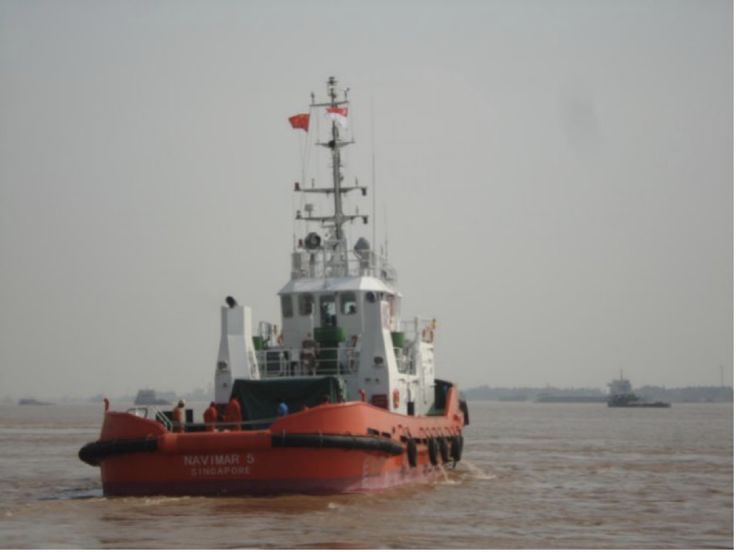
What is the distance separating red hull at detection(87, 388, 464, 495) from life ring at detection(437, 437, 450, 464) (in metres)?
5.74

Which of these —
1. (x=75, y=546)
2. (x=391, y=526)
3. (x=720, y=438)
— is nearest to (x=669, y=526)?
(x=391, y=526)

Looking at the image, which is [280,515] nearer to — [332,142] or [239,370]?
[239,370]

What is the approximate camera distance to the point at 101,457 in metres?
19.8

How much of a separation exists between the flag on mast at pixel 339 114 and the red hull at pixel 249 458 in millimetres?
8681

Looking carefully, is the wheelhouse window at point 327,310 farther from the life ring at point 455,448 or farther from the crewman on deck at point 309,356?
the life ring at point 455,448

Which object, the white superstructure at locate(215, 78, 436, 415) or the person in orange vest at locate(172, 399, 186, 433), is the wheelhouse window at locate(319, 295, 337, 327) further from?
the person in orange vest at locate(172, 399, 186, 433)

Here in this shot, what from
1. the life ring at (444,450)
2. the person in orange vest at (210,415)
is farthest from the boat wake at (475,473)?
the person in orange vest at (210,415)

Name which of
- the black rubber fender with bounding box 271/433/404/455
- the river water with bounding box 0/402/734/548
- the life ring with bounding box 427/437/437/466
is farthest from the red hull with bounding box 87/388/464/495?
the life ring with bounding box 427/437/437/466

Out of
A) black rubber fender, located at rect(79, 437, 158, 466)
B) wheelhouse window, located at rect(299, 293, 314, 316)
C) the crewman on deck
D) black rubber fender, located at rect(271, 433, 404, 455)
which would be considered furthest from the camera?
wheelhouse window, located at rect(299, 293, 314, 316)

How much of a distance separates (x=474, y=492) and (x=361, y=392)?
3546 millimetres

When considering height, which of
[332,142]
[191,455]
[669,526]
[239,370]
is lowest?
[669,526]

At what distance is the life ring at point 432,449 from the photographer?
24.5m

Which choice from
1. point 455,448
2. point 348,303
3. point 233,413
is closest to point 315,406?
point 233,413

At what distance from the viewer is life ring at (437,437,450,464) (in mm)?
25656
